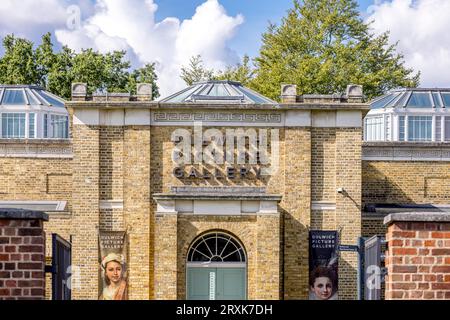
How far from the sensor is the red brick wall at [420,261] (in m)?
9.29

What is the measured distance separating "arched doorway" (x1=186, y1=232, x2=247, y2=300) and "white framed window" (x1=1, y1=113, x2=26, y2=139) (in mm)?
17537

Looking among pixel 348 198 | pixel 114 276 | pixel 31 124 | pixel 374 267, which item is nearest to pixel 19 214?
pixel 374 267

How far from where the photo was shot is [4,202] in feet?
112

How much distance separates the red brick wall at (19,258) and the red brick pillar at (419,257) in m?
3.28

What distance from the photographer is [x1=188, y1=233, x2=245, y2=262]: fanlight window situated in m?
30.6

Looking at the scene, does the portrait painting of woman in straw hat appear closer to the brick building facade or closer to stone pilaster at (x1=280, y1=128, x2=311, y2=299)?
the brick building facade

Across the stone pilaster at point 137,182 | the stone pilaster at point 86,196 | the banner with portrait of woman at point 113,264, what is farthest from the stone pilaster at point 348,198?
the stone pilaster at point 86,196

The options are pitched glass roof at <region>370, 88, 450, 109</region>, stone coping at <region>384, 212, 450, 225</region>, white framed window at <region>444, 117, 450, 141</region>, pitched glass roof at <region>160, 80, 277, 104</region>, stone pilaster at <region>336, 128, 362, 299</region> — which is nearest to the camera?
stone coping at <region>384, 212, 450, 225</region>

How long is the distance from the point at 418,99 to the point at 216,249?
53.8 ft

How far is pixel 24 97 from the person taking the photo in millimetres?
46281

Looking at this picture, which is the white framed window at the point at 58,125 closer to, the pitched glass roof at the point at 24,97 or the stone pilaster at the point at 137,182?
the pitched glass roof at the point at 24,97

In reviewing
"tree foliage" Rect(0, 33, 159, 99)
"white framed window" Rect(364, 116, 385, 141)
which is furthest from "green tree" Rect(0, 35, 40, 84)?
"white framed window" Rect(364, 116, 385, 141)
